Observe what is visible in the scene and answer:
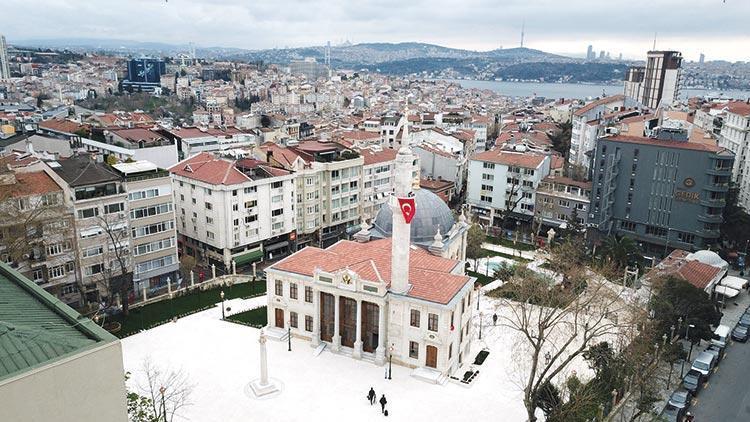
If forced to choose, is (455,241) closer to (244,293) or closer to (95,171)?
(244,293)

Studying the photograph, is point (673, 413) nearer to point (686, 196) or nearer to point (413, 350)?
point (413, 350)

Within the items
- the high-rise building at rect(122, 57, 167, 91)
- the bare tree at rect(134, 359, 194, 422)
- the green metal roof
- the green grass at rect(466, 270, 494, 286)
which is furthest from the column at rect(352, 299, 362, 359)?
the high-rise building at rect(122, 57, 167, 91)

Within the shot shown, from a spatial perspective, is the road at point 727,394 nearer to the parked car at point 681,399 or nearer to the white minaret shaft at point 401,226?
the parked car at point 681,399

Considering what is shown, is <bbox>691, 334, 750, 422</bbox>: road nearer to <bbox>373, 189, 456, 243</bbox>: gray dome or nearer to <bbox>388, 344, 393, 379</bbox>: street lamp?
<bbox>388, 344, 393, 379</bbox>: street lamp

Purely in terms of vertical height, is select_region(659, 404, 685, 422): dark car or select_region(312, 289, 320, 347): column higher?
select_region(312, 289, 320, 347): column

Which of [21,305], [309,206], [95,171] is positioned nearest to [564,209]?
[309,206]
